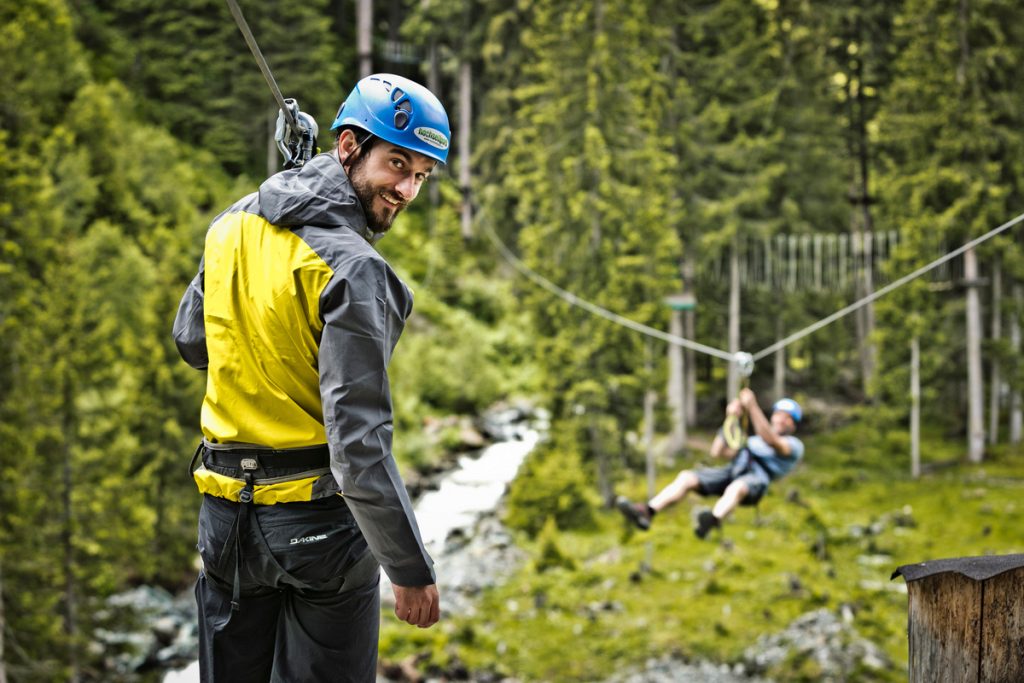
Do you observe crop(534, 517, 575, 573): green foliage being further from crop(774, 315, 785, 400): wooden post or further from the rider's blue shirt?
crop(774, 315, 785, 400): wooden post

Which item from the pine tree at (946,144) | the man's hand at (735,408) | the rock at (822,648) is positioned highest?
the pine tree at (946,144)

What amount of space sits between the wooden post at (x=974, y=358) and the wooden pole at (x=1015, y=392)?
681 mm

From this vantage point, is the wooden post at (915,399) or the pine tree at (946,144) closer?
the pine tree at (946,144)

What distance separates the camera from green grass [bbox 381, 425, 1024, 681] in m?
11.8

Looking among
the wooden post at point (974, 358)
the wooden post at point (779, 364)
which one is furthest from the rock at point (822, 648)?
the wooden post at point (779, 364)

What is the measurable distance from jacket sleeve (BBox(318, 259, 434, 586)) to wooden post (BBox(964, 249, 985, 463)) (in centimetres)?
1823

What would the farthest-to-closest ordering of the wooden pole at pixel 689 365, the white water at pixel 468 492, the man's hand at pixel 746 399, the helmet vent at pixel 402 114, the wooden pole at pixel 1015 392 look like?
the wooden pole at pixel 689 365 → the wooden pole at pixel 1015 392 → the white water at pixel 468 492 → the man's hand at pixel 746 399 → the helmet vent at pixel 402 114

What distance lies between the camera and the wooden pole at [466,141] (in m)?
26.7

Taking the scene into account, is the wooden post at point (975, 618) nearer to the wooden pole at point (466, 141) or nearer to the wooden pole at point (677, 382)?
the wooden pole at point (677, 382)

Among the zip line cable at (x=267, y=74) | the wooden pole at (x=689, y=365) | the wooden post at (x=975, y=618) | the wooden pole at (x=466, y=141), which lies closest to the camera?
the wooden post at (x=975, y=618)

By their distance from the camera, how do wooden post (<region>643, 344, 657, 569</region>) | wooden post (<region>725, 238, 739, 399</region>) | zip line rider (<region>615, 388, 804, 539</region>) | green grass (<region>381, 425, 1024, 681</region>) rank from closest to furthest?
zip line rider (<region>615, 388, 804, 539</region>) → green grass (<region>381, 425, 1024, 681</region>) → wooden post (<region>643, 344, 657, 569</region>) → wooden post (<region>725, 238, 739, 399</region>)

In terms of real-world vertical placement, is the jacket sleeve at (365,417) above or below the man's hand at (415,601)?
above

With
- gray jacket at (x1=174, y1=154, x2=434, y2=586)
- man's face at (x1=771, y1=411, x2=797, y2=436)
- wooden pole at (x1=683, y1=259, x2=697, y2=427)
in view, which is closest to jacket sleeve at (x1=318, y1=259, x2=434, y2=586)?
gray jacket at (x1=174, y1=154, x2=434, y2=586)

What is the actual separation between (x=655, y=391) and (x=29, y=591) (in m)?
10.5
